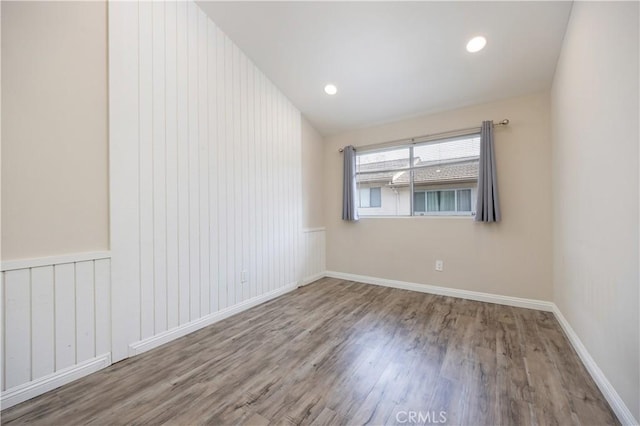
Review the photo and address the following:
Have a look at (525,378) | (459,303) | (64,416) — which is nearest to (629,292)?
(525,378)

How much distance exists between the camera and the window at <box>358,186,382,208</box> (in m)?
3.75

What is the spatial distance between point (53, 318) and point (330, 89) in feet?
10.5

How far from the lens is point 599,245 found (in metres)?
1.46

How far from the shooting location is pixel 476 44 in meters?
2.22

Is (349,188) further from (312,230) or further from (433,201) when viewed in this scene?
(433,201)

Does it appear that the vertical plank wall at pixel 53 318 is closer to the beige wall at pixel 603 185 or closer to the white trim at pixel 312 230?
the white trim at pixel 312 230

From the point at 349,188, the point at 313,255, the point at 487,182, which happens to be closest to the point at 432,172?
the point at 487,182

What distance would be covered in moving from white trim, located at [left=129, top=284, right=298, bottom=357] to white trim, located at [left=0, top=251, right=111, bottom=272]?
70cm

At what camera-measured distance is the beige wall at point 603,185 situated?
1132mm

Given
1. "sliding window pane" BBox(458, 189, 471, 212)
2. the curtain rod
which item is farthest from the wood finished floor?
the curtain rod

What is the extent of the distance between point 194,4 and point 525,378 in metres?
3.86

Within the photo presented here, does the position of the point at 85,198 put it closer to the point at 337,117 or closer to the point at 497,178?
the point at 337,117

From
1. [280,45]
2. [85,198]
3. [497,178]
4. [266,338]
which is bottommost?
[266,338]

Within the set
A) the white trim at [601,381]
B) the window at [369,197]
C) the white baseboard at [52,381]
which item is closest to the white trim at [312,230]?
the window at [369,197]
